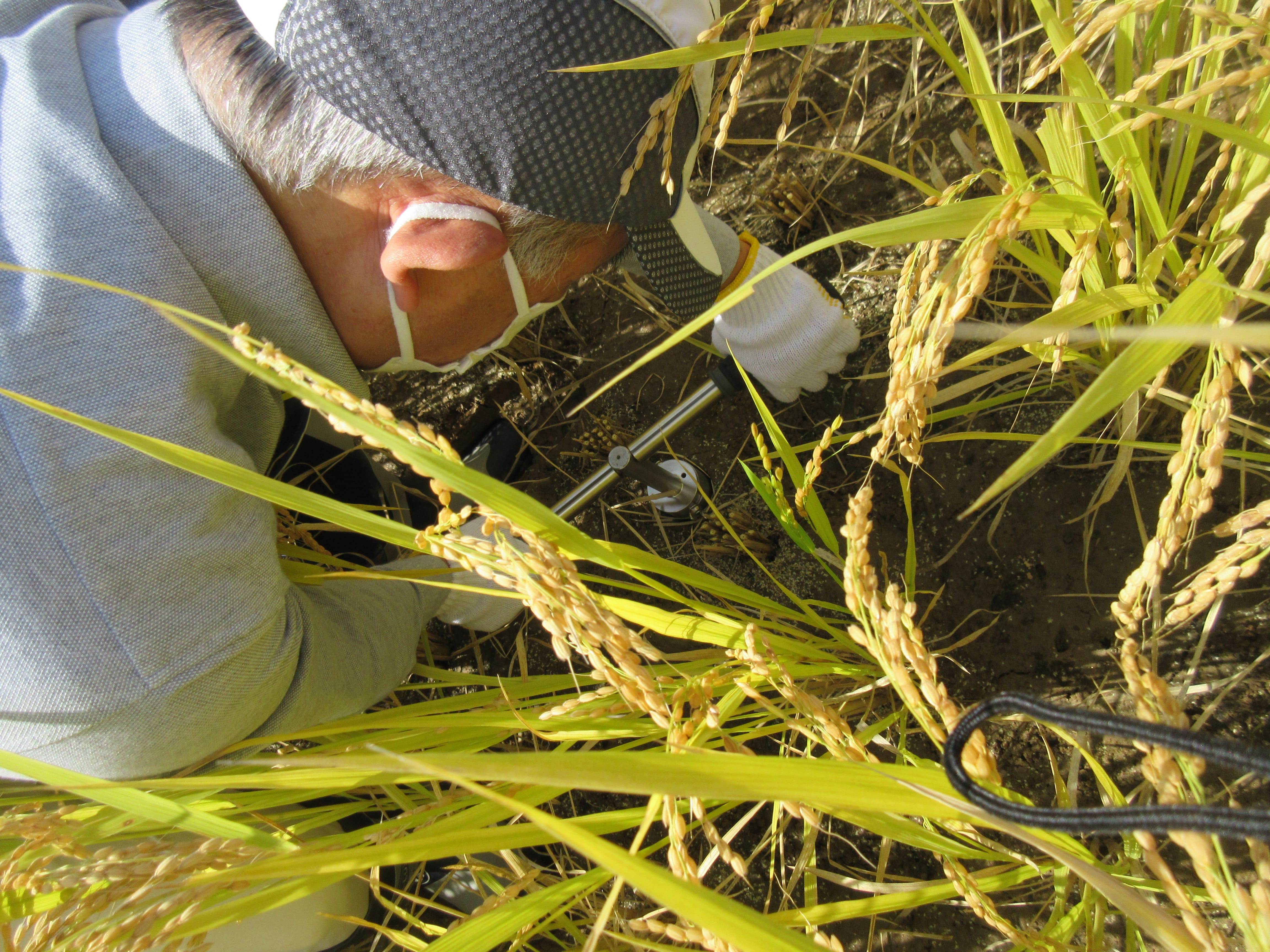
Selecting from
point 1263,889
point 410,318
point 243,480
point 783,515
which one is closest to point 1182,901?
point 1263,889

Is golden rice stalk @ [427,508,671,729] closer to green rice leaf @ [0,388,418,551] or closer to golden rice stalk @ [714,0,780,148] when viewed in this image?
green rice leaf @ [0,388,418,551]

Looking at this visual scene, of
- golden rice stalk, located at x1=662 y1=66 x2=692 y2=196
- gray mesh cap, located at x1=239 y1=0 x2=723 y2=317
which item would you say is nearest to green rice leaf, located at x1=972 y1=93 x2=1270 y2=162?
golden rice stalk, located at x1=662 y1=66 x2=692 y2=196

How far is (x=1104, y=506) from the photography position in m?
1.15

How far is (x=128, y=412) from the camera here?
818mm

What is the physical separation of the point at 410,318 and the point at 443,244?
0.65 ft

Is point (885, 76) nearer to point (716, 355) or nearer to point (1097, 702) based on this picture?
point (716, 355)

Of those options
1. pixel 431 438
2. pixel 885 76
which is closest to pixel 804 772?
pixel 431 438

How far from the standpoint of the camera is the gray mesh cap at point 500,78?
76 centimetres

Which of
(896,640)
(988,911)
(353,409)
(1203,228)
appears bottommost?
(988,911)

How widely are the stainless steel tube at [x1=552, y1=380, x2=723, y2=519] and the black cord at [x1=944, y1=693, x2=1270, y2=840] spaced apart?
2.88 ft

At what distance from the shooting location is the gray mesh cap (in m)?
0.76

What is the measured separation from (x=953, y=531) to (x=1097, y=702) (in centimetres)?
32

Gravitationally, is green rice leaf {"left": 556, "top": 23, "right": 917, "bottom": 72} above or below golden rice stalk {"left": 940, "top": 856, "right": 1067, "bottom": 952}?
above

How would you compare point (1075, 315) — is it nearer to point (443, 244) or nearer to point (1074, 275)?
point (1074, 275)
